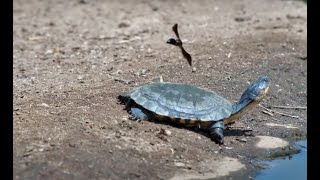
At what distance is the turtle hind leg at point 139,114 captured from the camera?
6176 mm

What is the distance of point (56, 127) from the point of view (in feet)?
18.9

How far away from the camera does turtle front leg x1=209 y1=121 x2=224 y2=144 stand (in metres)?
6.17

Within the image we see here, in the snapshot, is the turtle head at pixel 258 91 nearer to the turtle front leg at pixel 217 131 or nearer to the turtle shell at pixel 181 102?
the turtle shell at pixel 181 102

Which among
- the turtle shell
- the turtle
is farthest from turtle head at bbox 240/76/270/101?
the turtle shell

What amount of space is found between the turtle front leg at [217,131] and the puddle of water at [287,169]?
0.55m

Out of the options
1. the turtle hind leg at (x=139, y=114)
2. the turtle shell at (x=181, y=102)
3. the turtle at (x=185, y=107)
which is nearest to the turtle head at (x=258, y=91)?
the turtle at (x=185, y=107)

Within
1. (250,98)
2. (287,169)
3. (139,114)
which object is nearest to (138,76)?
(139,114)

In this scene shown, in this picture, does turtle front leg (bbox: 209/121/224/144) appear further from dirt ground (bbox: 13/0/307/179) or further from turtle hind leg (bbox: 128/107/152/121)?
turtle hind leg (bbox: 128/107/152/121)

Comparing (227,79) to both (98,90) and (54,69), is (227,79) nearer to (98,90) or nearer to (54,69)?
(98,90)

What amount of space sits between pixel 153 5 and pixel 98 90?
19.5ft

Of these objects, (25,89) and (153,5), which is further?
(153,5)

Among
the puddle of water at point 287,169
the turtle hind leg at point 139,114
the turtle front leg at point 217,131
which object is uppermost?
the turtle hind leg at point 139,114

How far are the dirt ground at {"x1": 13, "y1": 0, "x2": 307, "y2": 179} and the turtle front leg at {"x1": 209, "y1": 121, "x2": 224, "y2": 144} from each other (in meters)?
0.08
